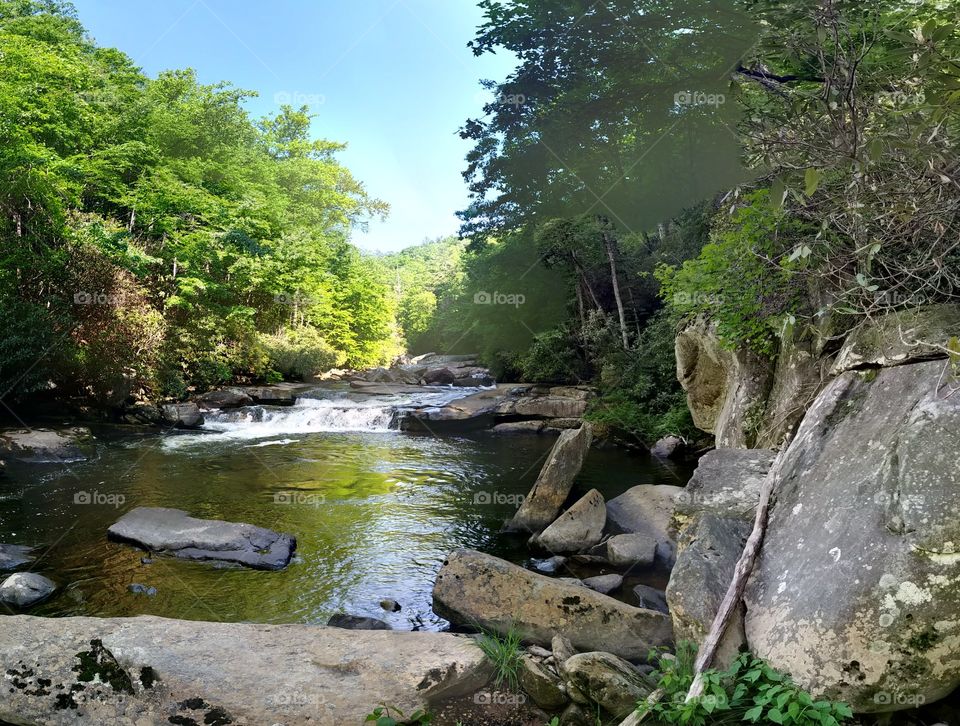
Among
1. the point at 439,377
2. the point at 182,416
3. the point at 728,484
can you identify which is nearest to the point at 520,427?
the point at 182,416

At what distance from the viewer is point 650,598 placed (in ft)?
18.9

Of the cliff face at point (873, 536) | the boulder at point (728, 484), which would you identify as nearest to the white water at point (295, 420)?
the boulder at point (728, 484)

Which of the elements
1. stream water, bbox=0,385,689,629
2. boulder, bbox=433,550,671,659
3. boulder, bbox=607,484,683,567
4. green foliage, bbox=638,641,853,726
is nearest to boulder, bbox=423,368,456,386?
stream water, bbox=0,385,689,629

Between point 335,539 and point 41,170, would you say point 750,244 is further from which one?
point 41,170

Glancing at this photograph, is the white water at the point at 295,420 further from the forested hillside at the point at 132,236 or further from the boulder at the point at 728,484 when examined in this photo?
the boulder at the point at 728,484

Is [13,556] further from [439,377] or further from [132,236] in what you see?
[439,377]

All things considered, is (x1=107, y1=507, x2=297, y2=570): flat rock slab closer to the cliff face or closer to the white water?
the cliff face

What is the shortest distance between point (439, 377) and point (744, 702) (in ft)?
94.5

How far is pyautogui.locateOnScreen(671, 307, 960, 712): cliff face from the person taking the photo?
9.12ft

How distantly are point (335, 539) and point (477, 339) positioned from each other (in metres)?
32.8

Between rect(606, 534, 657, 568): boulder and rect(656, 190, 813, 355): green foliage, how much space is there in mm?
2862

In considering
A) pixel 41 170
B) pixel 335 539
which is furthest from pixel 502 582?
pixel 41 170

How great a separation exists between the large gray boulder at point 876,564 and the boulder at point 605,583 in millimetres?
2695

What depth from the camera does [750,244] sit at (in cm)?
644
